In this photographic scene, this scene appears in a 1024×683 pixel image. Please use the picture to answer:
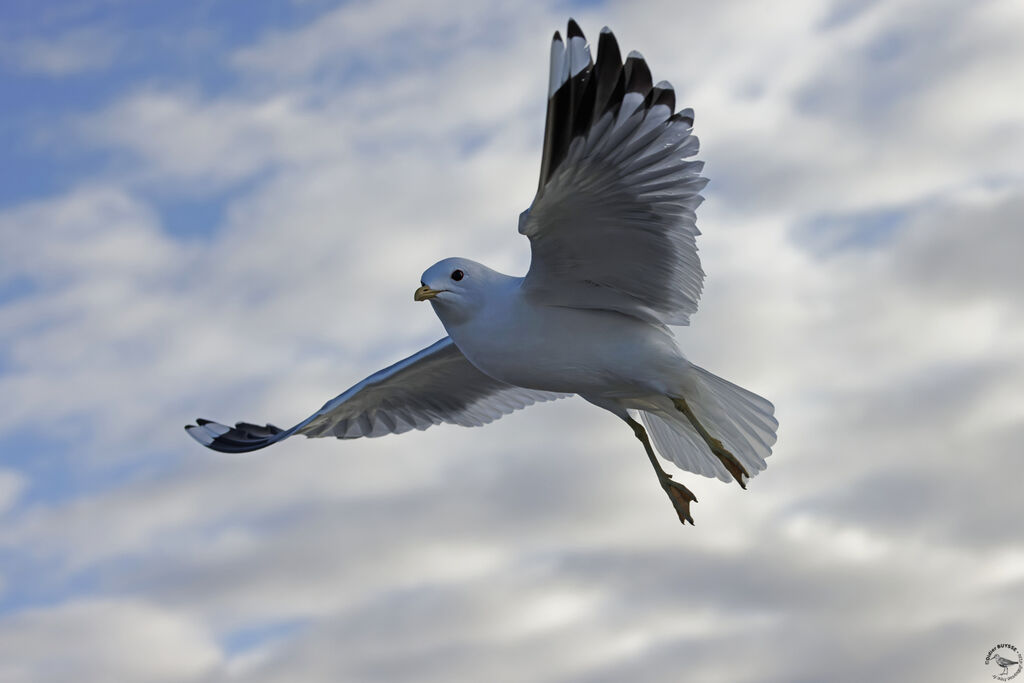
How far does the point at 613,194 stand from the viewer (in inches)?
279

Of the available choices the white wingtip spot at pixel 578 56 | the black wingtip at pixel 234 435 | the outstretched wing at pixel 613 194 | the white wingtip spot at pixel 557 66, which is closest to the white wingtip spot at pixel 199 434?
the black wingtip at pixel 234 435

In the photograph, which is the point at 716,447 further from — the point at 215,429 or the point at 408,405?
the point at 215,429

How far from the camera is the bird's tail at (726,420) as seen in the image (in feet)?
27.5

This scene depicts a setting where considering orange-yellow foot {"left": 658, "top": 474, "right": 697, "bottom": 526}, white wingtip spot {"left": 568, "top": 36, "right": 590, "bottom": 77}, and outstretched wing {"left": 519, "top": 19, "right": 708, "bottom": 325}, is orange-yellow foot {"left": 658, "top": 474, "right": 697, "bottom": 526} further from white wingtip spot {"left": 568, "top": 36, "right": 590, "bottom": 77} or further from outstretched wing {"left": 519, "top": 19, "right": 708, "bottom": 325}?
white wingtip spot {"left": 568, "top": 36, "right": 590, "bottom": 77}

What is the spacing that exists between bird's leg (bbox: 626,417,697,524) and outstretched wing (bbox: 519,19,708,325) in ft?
3.63

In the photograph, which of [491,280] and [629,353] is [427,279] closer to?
[491,280]

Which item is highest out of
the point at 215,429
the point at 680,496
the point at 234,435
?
the point at 215,429

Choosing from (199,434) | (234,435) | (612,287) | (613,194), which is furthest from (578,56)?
(199,434)

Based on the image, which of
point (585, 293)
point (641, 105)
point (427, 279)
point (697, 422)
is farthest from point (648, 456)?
point (641, 105)

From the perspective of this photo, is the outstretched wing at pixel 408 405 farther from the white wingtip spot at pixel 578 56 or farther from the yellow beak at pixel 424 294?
the white wingtip spot at pixel 578 56

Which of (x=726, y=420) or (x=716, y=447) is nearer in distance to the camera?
(x=716, y=447)

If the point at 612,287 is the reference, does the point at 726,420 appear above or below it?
below

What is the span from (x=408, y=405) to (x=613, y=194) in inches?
152

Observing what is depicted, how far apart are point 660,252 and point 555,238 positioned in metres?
0.64
